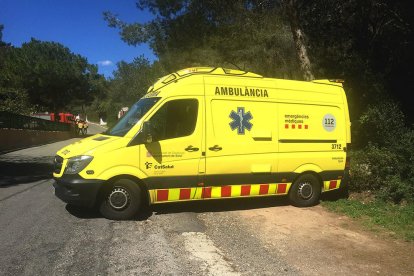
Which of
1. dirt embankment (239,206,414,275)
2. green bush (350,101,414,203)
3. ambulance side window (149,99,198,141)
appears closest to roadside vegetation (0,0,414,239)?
green bush (350,101,414,203)

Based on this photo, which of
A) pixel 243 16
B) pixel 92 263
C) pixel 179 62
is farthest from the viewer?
pixel 179 62

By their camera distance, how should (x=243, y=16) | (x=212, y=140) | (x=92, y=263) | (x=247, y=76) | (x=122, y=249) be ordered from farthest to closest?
(x=243, y=16) → (x=247, y=76) → (x=212, y=140) → (x=122, y=249) → (x=92, y=263)

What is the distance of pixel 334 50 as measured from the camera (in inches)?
612

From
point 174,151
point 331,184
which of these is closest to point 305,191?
point 331,184

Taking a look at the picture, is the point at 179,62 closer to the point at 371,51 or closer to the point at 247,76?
the point at 371,51

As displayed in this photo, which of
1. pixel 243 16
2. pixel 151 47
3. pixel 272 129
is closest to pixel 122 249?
pixel 272 129

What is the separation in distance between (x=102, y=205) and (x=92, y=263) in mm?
1996

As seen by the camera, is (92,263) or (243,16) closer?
(92,263)

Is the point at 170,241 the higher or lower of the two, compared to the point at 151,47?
lower

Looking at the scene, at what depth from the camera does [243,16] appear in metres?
17.6

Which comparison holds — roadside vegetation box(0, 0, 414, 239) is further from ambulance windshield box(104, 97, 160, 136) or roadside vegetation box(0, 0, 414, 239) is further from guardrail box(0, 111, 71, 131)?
guardrail box(0, 111, 71, 131)

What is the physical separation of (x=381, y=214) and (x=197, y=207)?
3.32 meters

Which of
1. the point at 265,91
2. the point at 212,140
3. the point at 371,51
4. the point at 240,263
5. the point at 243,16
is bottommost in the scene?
the point at 240,263

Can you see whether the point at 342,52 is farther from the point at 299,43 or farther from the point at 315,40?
the point at 299,43
